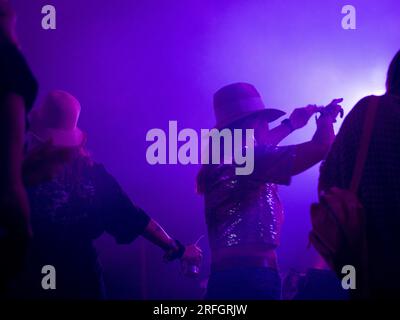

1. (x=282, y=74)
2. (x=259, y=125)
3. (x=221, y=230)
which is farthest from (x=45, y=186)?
(x=282, y=74)

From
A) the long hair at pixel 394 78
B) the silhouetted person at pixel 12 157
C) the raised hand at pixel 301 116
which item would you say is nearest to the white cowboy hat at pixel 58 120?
the silhouetted person at pixel 12 157

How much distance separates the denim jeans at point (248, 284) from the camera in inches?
66.4

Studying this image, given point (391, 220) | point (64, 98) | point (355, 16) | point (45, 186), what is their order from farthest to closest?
1. point (355, 16)
2. point (64, 98)
3. point (45, 186)
4. point (391, 220)

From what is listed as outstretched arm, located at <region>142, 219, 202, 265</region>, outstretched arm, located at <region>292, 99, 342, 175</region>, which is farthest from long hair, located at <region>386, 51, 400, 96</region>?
outstretched arm, located at <region>142, 219, 202, 265</region>

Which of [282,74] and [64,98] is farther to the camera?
[282,74]

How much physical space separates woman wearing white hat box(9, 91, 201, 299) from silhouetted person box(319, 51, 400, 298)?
2.79 feet

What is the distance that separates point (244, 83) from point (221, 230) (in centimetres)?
79

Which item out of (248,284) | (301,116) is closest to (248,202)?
(248,284)

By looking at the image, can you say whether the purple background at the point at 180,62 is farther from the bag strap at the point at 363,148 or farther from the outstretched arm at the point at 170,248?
the bag strap at the point at 363,148

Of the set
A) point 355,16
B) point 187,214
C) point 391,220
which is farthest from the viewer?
point 187,214

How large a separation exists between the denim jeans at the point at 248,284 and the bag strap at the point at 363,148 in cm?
48

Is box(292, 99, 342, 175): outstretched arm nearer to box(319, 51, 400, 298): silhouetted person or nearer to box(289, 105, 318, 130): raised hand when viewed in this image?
box(289, 105, 318, 130): raised hand

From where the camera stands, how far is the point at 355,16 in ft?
7.59
